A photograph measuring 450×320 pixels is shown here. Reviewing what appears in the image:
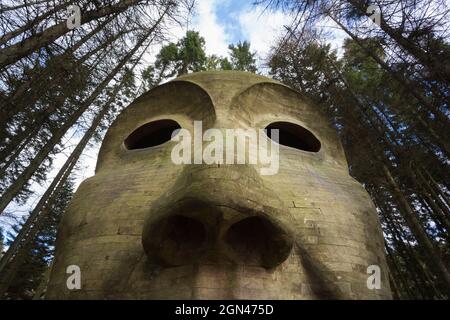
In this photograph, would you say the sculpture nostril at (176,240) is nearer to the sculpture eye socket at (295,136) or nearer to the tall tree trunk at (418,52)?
the sculpture eye socket at (295,136)

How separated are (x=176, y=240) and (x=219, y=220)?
549mm

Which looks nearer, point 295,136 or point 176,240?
point 176,240

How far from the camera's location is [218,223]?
2.64m

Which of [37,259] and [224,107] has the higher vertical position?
[37,259]

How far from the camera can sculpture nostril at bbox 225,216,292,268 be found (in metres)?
2.83

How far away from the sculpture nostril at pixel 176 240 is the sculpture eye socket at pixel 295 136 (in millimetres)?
2936

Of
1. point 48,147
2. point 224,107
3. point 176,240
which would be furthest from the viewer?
point 48,147

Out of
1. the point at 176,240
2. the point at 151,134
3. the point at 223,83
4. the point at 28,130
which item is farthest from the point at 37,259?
the point at 176,240

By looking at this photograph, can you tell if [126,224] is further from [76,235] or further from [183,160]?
[183,160]

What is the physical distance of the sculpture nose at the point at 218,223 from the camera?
8.66 feet

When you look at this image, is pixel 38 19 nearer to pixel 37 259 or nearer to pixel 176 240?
pixel 176 240

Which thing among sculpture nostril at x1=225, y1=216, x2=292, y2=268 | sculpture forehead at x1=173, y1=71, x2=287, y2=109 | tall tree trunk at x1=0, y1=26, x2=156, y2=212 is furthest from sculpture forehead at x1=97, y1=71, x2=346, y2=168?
sculpture nostril at x1=225, y1=216, x2=292, y2=268

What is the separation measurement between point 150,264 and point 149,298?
316 millimetres

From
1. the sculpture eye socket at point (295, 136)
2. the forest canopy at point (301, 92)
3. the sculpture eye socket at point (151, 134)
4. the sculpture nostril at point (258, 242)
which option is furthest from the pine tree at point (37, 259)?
the sculpture nostril at point (258, 242)
